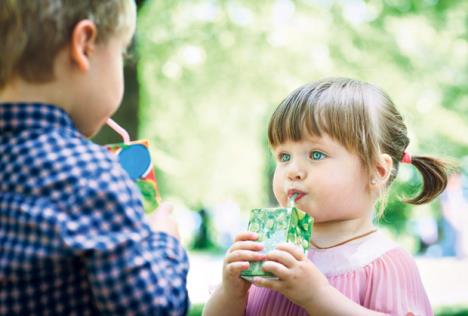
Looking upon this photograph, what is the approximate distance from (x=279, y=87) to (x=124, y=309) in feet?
35.4

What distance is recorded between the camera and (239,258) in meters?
2.06

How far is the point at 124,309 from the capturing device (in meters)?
1.62

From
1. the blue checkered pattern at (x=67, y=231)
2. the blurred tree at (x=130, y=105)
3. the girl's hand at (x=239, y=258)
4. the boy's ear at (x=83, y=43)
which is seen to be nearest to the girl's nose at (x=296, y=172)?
the girl's hand at (x=239, y=258)

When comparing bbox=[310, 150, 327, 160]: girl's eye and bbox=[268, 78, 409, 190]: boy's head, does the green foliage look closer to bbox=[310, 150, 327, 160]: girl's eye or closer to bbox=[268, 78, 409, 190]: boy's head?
bbox=[268, 78, 409, 190]: boy's head

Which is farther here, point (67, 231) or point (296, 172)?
point (296, 172)

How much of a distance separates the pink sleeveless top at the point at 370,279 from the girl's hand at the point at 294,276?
0.52ft

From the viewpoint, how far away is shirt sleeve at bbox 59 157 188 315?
157 cm

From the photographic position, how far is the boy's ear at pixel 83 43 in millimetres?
1713

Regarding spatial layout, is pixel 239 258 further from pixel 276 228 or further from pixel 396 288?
pixel 396 288

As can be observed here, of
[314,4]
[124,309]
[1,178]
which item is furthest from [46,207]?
[314,4]

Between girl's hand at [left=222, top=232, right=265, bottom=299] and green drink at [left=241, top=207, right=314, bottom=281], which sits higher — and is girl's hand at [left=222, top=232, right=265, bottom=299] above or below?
below

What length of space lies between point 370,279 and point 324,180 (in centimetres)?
34

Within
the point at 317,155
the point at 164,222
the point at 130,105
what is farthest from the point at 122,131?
the point at 130,105

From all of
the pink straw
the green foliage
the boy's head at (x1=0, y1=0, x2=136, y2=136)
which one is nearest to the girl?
the pink straw
